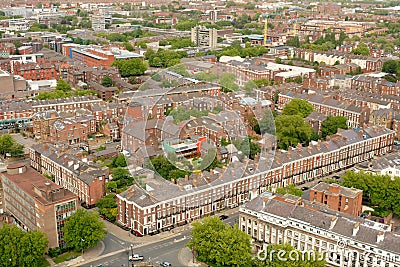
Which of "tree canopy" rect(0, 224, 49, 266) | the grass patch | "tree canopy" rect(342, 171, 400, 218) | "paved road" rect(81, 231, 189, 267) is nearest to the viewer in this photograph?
"tree canopy" rect(0, 224, 49, 266)

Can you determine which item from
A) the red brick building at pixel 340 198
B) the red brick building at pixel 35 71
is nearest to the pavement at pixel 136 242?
the red brick building at pixel 340 198

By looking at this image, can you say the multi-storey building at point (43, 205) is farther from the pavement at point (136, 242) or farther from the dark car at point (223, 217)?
the dark car at point (223, 217)

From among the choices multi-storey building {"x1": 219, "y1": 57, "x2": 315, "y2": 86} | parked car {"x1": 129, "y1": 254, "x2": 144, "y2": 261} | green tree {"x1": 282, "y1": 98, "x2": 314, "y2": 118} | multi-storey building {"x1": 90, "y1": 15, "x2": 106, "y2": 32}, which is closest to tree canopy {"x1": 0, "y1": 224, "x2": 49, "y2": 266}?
parked car {"x1": 129, "y1": 254, "x2": 144, "y2": 261}

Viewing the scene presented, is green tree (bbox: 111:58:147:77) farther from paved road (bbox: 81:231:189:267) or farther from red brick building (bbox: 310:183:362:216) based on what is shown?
paved road (bbox: 81:231:189:267)

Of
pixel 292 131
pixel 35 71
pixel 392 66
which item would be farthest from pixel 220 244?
pixel 392 66

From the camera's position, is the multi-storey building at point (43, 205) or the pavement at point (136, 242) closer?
the pavement at point (136, 242)

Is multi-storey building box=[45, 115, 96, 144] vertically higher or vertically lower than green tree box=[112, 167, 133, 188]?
higher
